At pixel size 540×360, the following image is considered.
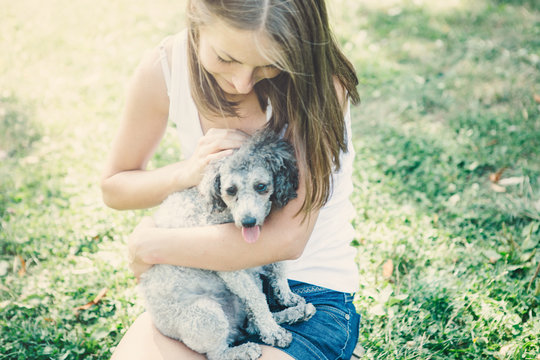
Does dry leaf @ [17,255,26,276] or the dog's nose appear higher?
the dog's nose

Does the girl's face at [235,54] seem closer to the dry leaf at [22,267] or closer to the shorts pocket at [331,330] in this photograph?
the shorts pocket at [331,330]

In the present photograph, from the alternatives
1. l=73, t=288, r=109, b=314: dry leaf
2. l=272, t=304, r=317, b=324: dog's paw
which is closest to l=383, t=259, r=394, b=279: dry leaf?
l=272, t=304, r=317, b=324: dog's paw

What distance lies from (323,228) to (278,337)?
0.65 m

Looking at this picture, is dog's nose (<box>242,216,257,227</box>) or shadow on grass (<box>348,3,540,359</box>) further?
shadow on grass (<box>348,3,540,359</box>)

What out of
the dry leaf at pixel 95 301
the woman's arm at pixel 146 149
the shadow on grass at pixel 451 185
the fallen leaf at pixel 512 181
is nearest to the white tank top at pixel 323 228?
the woman's arm at pixel 146 149

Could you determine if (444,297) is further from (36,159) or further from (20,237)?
(36,159)

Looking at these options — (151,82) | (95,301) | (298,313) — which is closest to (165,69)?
(151,82)

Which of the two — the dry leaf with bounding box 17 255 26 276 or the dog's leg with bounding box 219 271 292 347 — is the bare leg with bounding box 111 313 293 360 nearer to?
the dog's leg with bounding box 219 271 292 347

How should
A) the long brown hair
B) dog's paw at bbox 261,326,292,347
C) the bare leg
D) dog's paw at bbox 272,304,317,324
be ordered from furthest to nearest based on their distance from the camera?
dog's paw at bbox 272,304,317,324 → dog's paw at bbox 261,326,292,347 → the bare leg → the long brown hair

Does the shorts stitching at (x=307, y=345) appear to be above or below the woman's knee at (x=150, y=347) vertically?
below

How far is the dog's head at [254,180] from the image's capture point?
7.29ft

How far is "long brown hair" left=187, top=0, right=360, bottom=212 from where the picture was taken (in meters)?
1.90

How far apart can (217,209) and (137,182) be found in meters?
0.59

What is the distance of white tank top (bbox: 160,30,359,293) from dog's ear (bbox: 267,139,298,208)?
0.25 metres
